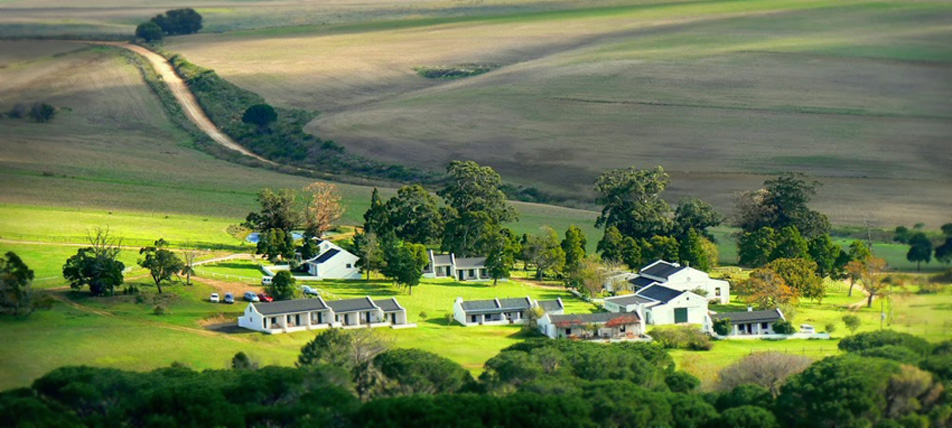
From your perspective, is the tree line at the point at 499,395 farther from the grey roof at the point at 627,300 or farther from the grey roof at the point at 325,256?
the grey roof at the point at 325,256

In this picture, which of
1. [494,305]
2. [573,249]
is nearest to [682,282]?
[573,249]

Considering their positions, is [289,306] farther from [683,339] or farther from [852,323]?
[852,323]

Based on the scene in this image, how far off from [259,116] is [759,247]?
77.3m

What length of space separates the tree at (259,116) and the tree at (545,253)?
221 ft

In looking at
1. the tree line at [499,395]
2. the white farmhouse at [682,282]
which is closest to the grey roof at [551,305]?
the white farmhouse at [682,282]

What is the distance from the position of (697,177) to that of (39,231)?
2265 inches

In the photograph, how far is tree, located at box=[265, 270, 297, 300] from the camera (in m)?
81.9

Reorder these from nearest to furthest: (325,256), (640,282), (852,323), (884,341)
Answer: (884,341)
(852,323)
(640,282)
(325,256)

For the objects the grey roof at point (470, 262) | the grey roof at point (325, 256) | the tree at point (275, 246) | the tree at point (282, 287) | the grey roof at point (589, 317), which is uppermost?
the tree at point (275, 246)

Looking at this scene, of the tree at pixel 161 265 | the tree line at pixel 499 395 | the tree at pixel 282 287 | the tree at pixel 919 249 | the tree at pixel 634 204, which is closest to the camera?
the tree at pixel 919 249

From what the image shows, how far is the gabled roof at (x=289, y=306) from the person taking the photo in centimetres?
7844

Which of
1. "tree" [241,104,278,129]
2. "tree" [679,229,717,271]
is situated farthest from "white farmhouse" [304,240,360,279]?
"tree" [241,104,278,129]

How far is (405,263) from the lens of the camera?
8981 cm

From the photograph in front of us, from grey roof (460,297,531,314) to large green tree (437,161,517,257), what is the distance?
1350 centimetres
